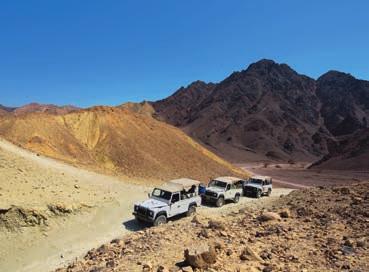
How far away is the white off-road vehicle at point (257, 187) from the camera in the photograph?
24250mm

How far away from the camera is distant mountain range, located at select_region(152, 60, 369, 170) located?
138 m

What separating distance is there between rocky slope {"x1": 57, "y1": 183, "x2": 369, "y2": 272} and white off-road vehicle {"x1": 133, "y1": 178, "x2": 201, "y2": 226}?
3.23 meters

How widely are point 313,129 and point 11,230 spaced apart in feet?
577

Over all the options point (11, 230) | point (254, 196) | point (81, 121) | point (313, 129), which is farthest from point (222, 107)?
point (11, 230)

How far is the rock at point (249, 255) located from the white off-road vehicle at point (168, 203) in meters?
7.18

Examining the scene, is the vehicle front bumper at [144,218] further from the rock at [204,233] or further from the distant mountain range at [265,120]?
the distant mountain range at [265,120]

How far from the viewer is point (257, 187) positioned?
2428 cm

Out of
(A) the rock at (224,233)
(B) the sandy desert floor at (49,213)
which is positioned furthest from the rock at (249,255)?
(B) the sandy desert floor at (49,213)

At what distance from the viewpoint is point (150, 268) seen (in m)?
8.38

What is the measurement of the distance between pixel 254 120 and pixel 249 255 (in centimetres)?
14839

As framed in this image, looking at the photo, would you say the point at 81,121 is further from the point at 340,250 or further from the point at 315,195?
the point at 340,250

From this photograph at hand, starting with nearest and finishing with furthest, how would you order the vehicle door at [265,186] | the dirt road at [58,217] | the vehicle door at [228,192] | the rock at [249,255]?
the rock at [249,255] → the dirt road at [58,217] → the vehicle door at [228,192] → the vehicle door at [265,186]

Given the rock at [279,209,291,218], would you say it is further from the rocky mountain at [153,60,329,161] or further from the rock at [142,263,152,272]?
the rocky mountain at [153,60,329,161]

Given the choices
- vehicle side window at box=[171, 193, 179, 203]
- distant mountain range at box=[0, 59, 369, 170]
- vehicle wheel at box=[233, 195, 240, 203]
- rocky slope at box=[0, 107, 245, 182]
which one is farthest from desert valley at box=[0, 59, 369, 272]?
distant mountain range at box=[0, 59, 369, 170]
